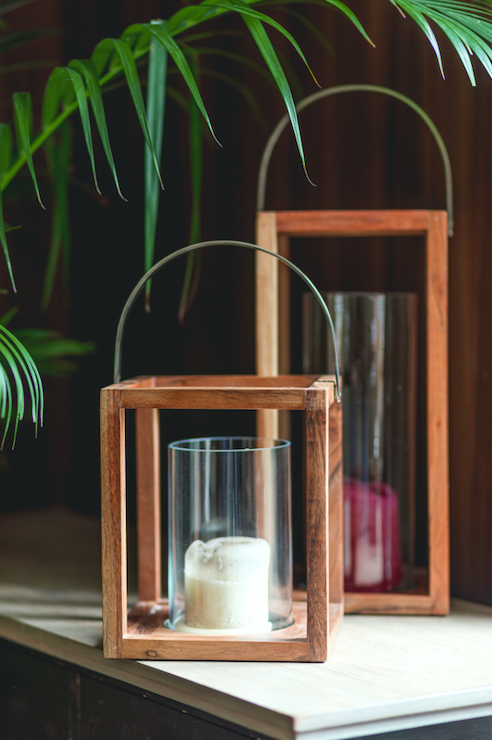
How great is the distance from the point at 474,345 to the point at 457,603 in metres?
0.33

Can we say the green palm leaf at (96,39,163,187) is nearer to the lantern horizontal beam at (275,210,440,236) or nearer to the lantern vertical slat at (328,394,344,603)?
the lantern horizontal beam at (275,210,440,236)

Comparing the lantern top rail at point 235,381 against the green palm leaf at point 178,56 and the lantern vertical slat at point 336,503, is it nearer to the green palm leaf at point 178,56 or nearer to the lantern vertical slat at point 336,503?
the lantern vertical slat at point 336,503

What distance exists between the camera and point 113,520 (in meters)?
0.77

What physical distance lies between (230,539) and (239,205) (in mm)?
624

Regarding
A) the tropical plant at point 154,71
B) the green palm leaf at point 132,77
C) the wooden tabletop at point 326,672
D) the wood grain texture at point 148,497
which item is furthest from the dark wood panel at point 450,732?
the green palm leaf at point 132,77

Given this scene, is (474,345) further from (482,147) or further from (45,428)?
(45,428)

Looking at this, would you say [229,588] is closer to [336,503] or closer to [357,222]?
[336,503]

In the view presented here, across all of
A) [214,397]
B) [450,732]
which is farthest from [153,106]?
[450,732]

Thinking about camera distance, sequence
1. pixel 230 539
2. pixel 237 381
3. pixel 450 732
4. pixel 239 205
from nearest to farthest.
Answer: pixel 450 732 < pixel 230 539 < pixel 237 381 < pixel 239 205

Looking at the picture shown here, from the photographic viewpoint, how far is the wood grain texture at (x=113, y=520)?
0.77 metres

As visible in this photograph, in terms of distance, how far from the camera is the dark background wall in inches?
38.8

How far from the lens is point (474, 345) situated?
98 centimetres

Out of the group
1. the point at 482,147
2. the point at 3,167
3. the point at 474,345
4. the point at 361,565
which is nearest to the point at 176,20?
the point at 3,167

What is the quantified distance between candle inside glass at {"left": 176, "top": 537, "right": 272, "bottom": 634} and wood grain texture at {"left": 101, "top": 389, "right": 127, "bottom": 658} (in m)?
0.07
